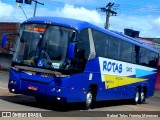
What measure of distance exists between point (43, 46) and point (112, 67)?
189 inches

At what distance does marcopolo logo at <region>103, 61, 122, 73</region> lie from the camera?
18.2 m

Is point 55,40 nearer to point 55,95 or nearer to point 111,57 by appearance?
point 55,95

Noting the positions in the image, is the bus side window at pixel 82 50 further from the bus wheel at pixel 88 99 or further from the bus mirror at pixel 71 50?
the bus wheel at pixel 88 99

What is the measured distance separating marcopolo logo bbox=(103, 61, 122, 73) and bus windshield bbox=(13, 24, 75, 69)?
3.32 m

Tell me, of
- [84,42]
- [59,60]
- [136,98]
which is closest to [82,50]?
[84,42]

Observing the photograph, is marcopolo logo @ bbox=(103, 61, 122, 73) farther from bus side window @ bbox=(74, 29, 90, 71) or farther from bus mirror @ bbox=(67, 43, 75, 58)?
bus mirror @ bbox=(67, 43, 75, 58)

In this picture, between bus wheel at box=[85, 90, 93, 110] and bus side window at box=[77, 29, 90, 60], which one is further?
bus wheel at box=[85, 90, 93, 110]

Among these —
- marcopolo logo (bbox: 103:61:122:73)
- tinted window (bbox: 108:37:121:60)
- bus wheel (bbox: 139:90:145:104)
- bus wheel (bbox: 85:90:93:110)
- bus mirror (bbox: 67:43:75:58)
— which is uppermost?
bus mirror (bbox: 67:43:75:58)

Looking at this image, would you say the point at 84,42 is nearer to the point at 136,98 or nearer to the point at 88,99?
the point at 88,99

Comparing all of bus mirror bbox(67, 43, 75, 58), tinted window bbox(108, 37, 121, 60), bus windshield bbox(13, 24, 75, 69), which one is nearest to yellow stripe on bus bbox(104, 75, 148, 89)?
tinted window bbox(108, 37, 121, 60)

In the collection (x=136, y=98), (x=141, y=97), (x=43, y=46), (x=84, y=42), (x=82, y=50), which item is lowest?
(x=141, y=97)

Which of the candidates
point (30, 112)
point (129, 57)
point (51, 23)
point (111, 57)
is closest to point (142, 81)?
point (129, 57)

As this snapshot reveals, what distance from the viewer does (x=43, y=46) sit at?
15391 mm

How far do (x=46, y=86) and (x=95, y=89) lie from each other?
3.16m
